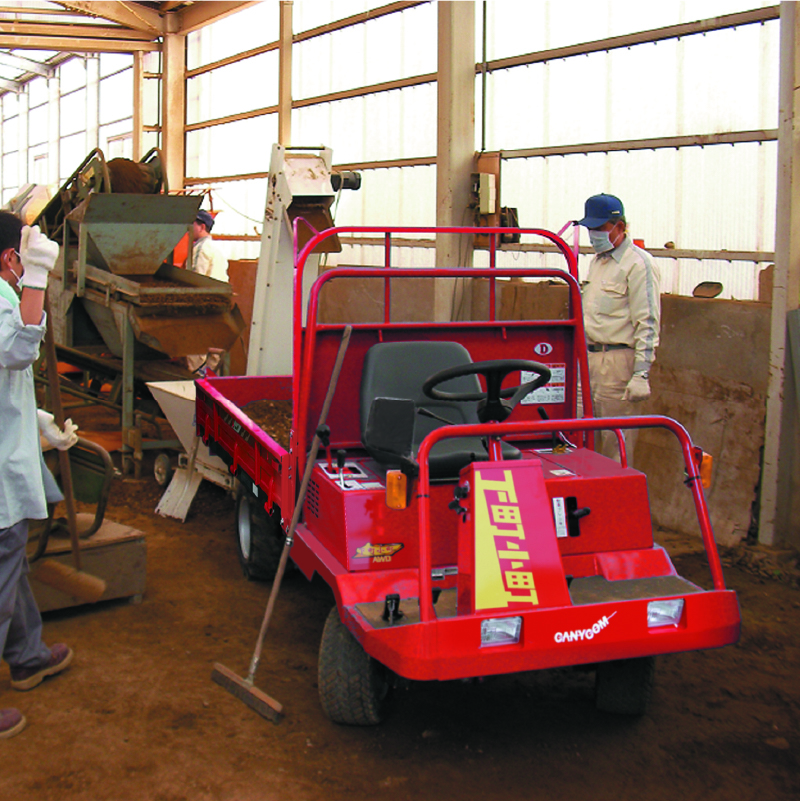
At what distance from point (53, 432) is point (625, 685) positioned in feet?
8.15

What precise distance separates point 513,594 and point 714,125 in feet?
13.1

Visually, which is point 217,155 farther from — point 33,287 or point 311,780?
point 311,780

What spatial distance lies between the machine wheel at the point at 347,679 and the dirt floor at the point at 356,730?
0.32 feet

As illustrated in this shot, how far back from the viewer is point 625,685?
322cm

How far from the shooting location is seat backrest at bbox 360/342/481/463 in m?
3.76

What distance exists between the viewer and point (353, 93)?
9.50 metres

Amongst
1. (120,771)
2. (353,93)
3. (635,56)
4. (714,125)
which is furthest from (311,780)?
(353,93)

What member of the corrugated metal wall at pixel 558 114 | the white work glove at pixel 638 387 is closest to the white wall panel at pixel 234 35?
the corrugated metal wall at pixel 558 114

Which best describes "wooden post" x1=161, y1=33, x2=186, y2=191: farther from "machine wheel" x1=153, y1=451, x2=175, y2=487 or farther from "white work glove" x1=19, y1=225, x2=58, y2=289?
"white work glove" x1=19, y1=225, x2=58, y2=289

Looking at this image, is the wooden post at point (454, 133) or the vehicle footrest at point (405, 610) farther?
the wooden post at point (454, 133)

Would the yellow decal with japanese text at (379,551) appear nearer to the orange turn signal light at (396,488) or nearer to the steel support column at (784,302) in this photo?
the orange turn signal light at (396,488)

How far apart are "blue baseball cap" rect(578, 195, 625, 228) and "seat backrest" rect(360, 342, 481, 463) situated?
1.53 m

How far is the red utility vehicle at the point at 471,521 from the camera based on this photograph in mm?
2703

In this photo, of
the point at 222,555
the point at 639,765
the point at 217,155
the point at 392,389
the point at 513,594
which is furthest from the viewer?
the point at 217,155
